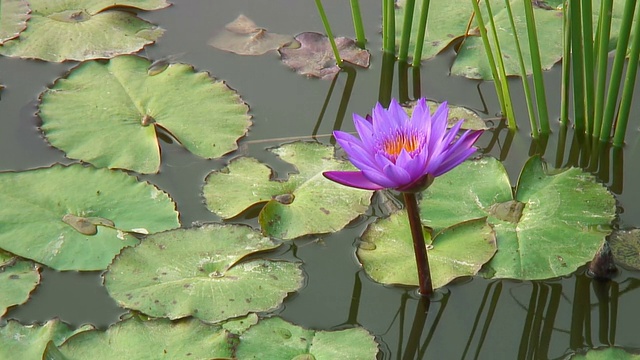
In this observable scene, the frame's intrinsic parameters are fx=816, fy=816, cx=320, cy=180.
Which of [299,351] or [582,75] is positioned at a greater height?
[582,75]

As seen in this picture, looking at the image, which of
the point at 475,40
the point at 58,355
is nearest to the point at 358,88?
the point at 475,40

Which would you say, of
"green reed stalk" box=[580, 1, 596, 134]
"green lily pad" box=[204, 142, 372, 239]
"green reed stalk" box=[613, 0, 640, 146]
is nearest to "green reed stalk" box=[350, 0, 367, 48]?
"green lily pad" box=[204, 142, 372, 239]

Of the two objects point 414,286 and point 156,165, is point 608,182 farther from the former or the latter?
point 156,165

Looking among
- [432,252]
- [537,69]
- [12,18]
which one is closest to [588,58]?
[537,69]

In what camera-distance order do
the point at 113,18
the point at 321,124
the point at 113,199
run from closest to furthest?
the point at 113,199, the point at 321,124, the point at 113,18

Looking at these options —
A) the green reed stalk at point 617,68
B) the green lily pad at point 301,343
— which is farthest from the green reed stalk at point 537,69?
the green lily pad at point 301,343
